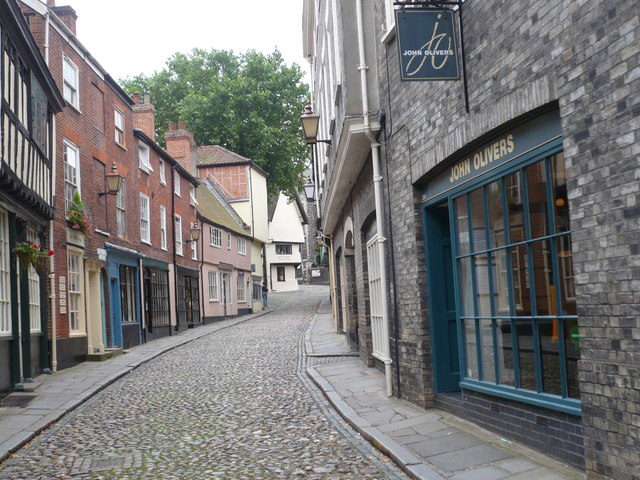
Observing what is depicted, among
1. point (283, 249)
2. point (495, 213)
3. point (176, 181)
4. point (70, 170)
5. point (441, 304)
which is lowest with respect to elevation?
point (441, 304)

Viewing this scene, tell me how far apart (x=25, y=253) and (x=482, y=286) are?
296 inches

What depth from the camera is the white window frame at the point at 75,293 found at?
51.2 ft

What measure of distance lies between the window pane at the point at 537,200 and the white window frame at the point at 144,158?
17.8 m

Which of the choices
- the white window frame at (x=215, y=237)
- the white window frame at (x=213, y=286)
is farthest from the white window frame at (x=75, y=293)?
the white window frame at (x=215, y=237)

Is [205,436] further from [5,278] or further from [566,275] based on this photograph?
[5,278]

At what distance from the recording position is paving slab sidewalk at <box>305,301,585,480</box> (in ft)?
17.4

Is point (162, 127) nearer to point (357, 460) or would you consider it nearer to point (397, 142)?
point (397, 142)

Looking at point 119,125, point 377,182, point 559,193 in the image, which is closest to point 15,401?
point 377,182

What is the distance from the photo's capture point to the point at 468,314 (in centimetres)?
725

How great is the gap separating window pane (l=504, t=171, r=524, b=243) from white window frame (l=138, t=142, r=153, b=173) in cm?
1747

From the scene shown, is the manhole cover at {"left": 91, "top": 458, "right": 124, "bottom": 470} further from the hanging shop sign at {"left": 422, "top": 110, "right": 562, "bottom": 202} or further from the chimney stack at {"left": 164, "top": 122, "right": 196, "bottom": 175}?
the chimney stack at {"left": 164, "top": 122, "right": 196, "bottom": 175}

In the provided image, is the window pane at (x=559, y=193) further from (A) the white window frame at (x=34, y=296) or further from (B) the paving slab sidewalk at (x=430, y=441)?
(A) the white window frame at (x=34, y=296)

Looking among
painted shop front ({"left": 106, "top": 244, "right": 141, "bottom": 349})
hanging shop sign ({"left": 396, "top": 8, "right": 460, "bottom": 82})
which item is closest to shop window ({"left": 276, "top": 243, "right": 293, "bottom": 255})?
painted shop front ({"left": 106, "top": 244, "right": 141, "bottom": 349})

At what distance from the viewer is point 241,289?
39406 mm
